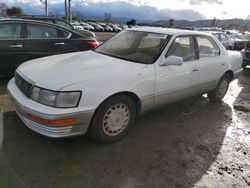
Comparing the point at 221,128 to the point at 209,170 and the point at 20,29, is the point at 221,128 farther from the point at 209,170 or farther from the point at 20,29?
the point at 20,29

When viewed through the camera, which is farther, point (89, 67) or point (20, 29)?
point (20, 29)

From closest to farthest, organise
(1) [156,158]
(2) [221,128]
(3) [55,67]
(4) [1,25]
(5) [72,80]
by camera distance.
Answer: (5) [72,80] → (1) [156,158] → (3) [55,67] → (2) [221,128] → (4) [1,25]

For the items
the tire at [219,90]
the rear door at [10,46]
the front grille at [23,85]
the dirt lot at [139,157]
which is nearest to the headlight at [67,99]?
the front grille at [23,85]

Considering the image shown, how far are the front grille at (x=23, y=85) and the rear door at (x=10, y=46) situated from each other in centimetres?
205

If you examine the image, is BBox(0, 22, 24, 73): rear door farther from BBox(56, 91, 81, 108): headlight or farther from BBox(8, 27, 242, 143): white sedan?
BBox(56, 91, 81, 108): headlight

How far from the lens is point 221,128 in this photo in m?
4.00

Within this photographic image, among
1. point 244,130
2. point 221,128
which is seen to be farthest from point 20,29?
point 244,130

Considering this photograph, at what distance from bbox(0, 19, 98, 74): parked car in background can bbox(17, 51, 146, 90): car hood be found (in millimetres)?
1873

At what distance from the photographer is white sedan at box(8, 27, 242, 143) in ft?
8.80

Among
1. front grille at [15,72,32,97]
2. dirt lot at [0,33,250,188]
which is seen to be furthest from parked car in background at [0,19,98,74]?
front grille at [15,72,32,97]

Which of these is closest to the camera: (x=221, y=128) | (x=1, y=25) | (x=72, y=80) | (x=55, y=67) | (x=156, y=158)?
(x=72, y=80)

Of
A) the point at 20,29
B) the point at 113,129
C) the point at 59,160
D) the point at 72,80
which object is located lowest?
the point at 59,160

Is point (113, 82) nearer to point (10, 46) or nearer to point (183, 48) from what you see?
point (183, 48)

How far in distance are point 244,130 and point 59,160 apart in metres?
3.06
